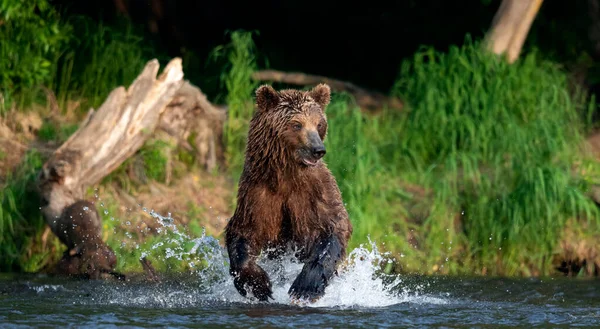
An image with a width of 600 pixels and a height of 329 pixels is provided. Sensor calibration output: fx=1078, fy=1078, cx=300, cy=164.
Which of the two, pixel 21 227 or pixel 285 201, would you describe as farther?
pixel 21 227

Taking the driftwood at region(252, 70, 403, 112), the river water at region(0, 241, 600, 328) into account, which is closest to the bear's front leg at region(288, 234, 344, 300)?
the river water at region(0, 241, 600, 328)

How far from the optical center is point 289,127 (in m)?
6.65

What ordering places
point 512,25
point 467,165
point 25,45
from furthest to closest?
1. point 512,25
2. point 25,45
3. point 467,165

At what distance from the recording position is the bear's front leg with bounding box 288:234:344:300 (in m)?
6.51

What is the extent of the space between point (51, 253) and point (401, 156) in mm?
3534

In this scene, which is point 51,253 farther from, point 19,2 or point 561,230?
point 561,230

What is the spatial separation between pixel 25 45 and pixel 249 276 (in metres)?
4.38

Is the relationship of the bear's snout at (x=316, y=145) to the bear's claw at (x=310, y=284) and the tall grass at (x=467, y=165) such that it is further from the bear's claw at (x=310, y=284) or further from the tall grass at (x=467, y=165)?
the tall grass at (x=467, y=165)

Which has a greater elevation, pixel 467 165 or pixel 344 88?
pixel 344 88

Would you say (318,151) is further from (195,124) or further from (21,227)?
(195,124)

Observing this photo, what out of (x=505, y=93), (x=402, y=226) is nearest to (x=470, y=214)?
(x=402, y=226)

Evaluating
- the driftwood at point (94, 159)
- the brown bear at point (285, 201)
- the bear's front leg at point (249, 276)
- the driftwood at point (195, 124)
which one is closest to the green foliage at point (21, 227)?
the driftwood at point (94, 159)

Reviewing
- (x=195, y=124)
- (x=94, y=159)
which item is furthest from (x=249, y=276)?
(x=195, y=124)

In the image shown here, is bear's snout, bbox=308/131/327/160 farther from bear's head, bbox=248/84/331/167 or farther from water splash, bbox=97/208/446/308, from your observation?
water splash, bbox=97/208/446/308
